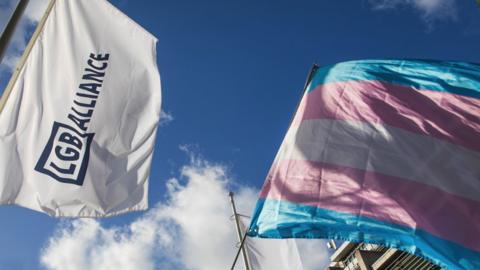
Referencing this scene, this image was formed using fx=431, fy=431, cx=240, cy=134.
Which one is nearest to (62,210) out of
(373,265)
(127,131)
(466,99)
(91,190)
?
(91,190)

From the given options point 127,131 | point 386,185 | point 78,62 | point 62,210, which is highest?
point 386,185

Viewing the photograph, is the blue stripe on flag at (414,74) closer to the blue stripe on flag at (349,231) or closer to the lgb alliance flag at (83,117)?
the blue stripe on flag at (349,231)

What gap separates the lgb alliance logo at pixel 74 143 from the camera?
4.48m

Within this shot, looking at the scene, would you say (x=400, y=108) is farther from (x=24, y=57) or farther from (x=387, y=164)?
(x=24, y=57)

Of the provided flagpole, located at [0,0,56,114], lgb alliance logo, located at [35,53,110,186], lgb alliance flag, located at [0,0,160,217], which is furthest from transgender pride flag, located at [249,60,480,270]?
flagpole, located at [0,0,56,114]

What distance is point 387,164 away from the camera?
5203mm

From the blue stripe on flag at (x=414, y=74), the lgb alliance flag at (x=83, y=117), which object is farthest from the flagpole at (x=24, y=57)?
the blue stripe on flag at (x=414, y=74)

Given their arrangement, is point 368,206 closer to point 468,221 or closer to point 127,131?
point 468,221

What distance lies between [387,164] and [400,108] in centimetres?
108

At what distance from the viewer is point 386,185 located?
4988 millimetres

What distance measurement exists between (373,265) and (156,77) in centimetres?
2133

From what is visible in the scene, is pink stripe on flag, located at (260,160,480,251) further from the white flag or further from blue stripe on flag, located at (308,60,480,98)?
the white flag

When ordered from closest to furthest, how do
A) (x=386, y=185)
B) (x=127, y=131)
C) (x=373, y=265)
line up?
(x=386, y=185), (x=127, y=131), (x=373, y=265)

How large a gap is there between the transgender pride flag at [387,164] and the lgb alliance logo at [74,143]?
2.17 meters
